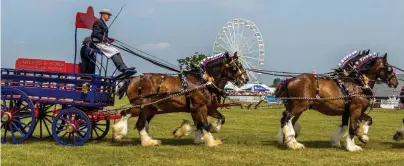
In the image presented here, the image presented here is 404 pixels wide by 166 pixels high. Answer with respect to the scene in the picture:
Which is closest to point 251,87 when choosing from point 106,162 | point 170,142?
point 170,142

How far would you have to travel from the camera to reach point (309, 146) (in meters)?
11.7

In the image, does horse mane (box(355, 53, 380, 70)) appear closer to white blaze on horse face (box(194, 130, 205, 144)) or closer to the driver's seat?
white blaze on horse face (box(194, 130, 205, 144))

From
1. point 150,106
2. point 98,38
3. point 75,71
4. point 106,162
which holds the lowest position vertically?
point 106,162

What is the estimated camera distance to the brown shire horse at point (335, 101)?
1075 centimetres

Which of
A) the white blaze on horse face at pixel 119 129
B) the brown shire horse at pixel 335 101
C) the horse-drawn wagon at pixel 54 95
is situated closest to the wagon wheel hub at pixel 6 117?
the horse-drawn wagon at pixel 54 95

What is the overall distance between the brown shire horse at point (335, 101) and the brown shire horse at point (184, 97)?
132 cm

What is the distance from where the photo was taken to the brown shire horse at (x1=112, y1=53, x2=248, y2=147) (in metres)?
11.1

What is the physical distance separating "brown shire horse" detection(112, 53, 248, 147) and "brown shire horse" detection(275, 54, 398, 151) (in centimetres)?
132

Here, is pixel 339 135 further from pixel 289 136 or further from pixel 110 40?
pixel 110 40

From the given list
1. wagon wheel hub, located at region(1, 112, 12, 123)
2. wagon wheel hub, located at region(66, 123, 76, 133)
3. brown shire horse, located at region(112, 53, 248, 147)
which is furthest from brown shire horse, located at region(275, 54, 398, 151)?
wagon wheel hub, located at region(1, 112, 12, 123)

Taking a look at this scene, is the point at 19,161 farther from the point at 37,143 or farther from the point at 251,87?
the point at 251,87

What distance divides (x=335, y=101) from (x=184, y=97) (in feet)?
11.3

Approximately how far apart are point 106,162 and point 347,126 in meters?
5.96

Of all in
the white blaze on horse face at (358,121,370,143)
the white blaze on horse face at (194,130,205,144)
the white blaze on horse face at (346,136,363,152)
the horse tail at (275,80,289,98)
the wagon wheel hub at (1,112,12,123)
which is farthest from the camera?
the white blaze on horse face at (194,130,205,144)
